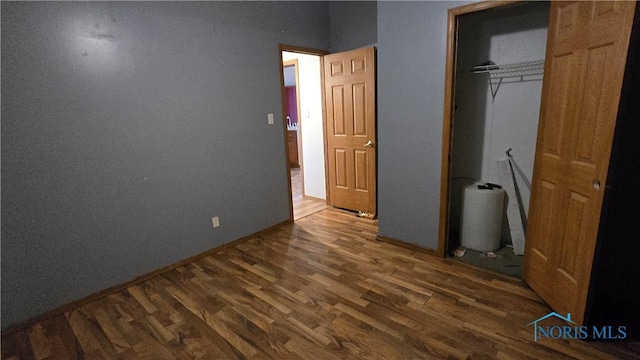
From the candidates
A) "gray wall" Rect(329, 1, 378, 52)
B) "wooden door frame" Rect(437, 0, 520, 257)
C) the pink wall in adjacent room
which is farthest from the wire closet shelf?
the pink wall in adjacent room

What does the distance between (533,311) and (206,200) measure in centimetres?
267

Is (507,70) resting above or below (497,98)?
above

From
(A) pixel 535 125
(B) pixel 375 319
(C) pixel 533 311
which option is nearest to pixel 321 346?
(B) pixel 375 319

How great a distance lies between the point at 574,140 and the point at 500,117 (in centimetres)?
107

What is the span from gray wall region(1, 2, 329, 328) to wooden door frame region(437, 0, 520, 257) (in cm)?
172

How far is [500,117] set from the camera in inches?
107

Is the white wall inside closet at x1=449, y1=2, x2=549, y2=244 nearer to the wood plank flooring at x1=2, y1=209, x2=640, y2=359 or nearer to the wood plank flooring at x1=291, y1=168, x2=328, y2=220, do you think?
the wood plank flooring at x1=2, y1=209, x2=640, y2=359

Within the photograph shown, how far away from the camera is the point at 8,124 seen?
6.00ft

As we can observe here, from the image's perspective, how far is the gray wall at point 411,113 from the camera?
8.00ft

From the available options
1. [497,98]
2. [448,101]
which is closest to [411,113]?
[448,101]

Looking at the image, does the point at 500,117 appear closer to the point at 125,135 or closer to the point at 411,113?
the point at 411,113

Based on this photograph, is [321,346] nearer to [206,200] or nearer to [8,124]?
[206,200]

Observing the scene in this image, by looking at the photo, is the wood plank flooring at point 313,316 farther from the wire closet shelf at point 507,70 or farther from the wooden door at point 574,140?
the wire closet shelf at point 507,70

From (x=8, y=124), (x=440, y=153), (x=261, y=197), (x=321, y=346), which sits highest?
(x=8, y=124)
